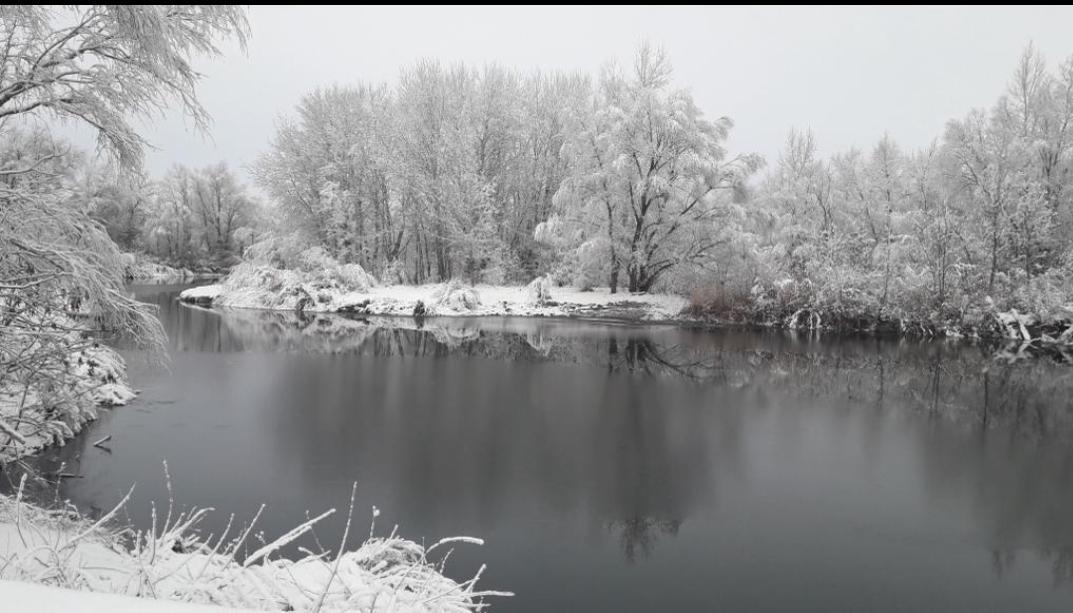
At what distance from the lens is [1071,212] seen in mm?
22141

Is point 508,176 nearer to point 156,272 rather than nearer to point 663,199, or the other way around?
point 663,199

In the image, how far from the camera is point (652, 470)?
24.7 feet

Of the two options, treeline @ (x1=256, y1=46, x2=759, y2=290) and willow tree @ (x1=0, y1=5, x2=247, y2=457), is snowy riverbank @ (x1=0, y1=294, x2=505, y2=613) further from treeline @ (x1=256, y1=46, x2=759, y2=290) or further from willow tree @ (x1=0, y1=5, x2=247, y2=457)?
treeline @ (x1=256, y1=46, x2=759, y2=290)

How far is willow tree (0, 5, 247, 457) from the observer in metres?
5.10

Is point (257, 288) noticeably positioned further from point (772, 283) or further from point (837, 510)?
point (837, 510)

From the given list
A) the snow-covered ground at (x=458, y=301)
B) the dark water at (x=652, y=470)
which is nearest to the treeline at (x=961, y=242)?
the snow-covered ground at (x=458, y=301)

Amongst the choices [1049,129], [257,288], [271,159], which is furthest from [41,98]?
[1049,129]

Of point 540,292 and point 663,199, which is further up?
point 663,199

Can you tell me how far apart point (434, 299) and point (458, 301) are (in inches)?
49.3

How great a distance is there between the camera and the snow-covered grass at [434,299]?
85.1ft

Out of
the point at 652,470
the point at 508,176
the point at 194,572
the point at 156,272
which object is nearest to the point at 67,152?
the point at 194,572

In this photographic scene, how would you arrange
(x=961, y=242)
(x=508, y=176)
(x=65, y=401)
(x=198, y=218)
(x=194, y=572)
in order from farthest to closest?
1. (x=198, y=218)
2. (x=508, y=176)
3. (x=961, y=242)
4. (x=65, y=401)
5. (x=194, y=572)

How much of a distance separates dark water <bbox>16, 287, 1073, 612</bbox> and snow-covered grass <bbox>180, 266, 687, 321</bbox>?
1117 centimetres

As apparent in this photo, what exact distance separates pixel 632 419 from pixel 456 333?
11774 millimetres
